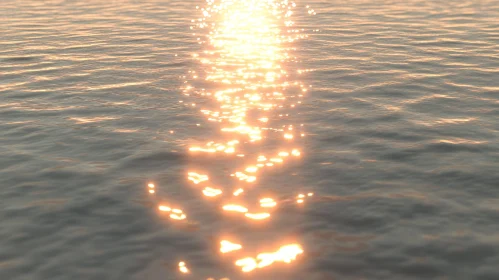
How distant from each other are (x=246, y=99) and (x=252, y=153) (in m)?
4.05

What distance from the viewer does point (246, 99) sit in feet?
59.5

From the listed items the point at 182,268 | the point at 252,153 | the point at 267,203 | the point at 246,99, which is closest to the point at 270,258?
the point at 182,268

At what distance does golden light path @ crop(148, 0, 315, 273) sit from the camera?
39.2 ft

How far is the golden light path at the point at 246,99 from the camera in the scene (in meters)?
12.0

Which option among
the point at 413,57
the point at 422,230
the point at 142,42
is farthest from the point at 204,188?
the point at 142,42

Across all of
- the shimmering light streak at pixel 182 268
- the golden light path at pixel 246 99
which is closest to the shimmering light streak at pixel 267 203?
the golden light path at pixel 246 99

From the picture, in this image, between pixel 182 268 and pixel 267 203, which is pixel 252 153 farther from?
pixel 182 268

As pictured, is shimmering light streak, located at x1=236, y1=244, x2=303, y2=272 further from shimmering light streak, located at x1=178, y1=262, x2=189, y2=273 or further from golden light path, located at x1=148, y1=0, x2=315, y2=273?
shimmering light streak, located at x1=178, y1=262, x2=189, y2=273

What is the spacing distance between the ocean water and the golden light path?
0.22 feet

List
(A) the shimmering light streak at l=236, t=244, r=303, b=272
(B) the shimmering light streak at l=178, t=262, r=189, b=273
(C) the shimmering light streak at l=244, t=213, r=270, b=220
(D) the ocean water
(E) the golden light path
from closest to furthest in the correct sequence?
(B) the shimmering light streak at l=178, t=262, r=189, b=273 → (A) the shimmering light streak at l=236, t=244, r=303, b=272 → (D) the ocean water → (C) the shimmering light streak at l=244, t=213, r=270, b=220 → (E) the golden light path

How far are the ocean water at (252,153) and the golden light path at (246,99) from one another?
0.07 metres

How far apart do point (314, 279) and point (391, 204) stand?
2.95m

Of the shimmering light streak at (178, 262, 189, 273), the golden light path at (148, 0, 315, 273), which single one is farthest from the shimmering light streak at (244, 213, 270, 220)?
the shimmering light streak at (178, 262, 189, 273)

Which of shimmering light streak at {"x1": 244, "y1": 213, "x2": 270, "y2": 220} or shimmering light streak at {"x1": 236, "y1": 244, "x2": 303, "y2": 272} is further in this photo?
shimmering light streak at {"x1": 244, "y1": 213, "x2": 270, "y2": 220}
